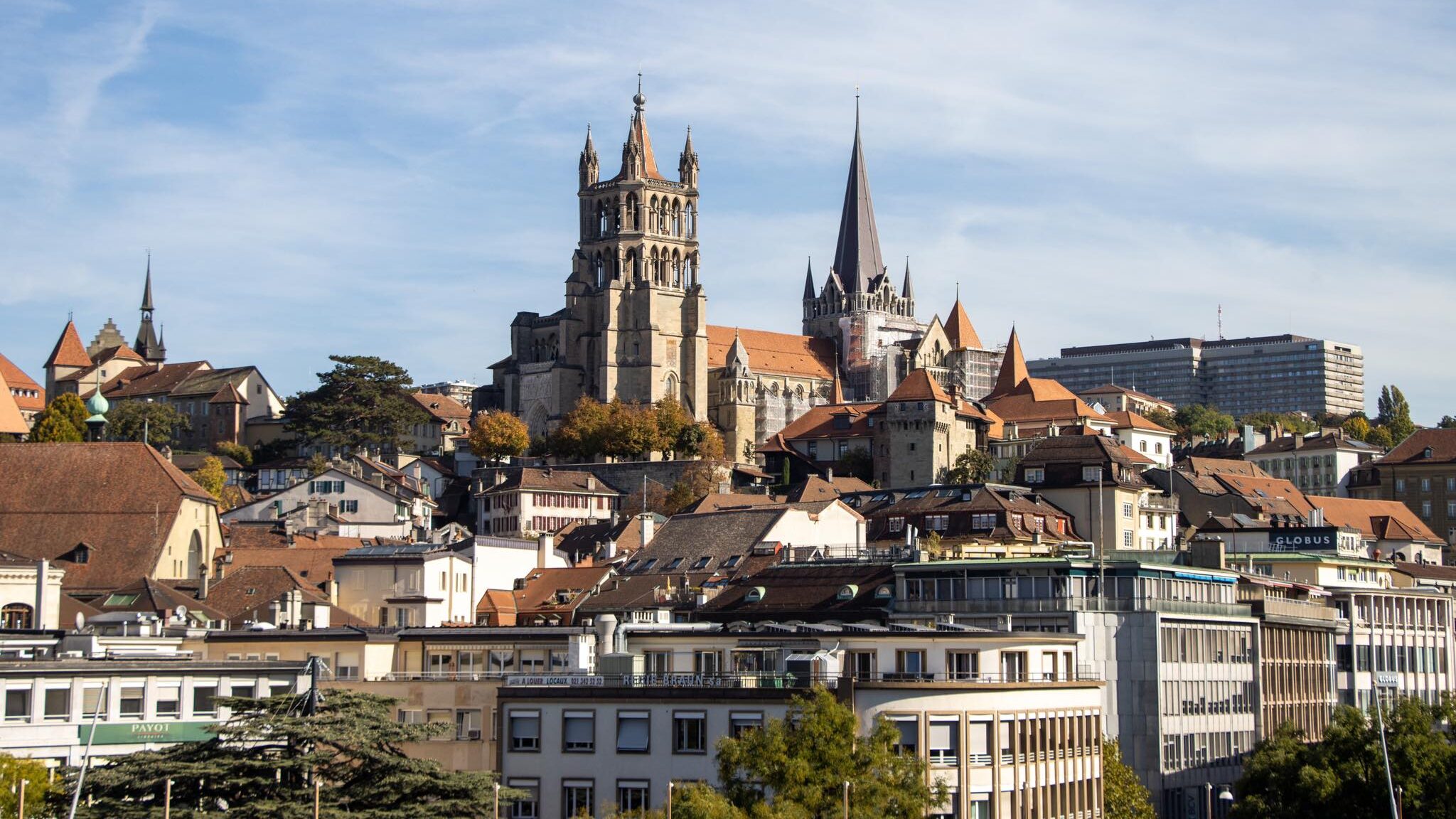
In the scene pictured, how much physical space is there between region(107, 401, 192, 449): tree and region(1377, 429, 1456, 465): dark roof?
84911mm

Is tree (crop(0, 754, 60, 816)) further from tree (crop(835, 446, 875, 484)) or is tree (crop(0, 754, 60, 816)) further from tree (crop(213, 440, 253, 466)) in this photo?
tree (crop(213, 440, 253, 466))

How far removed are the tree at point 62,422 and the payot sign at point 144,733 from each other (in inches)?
3617

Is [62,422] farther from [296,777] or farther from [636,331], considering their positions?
[296,777]

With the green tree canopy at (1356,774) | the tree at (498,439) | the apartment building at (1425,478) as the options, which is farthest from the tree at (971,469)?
the green tree canopy at (1356,774)

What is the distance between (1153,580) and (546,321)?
12209cm

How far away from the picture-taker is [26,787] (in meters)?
41.3

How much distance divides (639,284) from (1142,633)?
122071 mm

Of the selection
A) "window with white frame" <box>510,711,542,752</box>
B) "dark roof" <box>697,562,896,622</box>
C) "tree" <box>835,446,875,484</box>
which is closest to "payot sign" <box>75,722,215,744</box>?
"window with white frame" <box>510,711,542,752</box>

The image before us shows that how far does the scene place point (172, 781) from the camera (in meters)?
41.5

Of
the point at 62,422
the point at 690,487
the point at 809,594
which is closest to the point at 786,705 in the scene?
the point at 809,594

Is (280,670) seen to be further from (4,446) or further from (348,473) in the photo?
(348,473)

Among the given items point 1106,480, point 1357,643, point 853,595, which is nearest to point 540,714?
point 853,595

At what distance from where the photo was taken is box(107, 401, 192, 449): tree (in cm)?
17534

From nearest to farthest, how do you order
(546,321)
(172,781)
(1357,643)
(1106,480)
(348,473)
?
(172,781)
(1357,643)
(1106,480)
(348,473)
(546,321)
